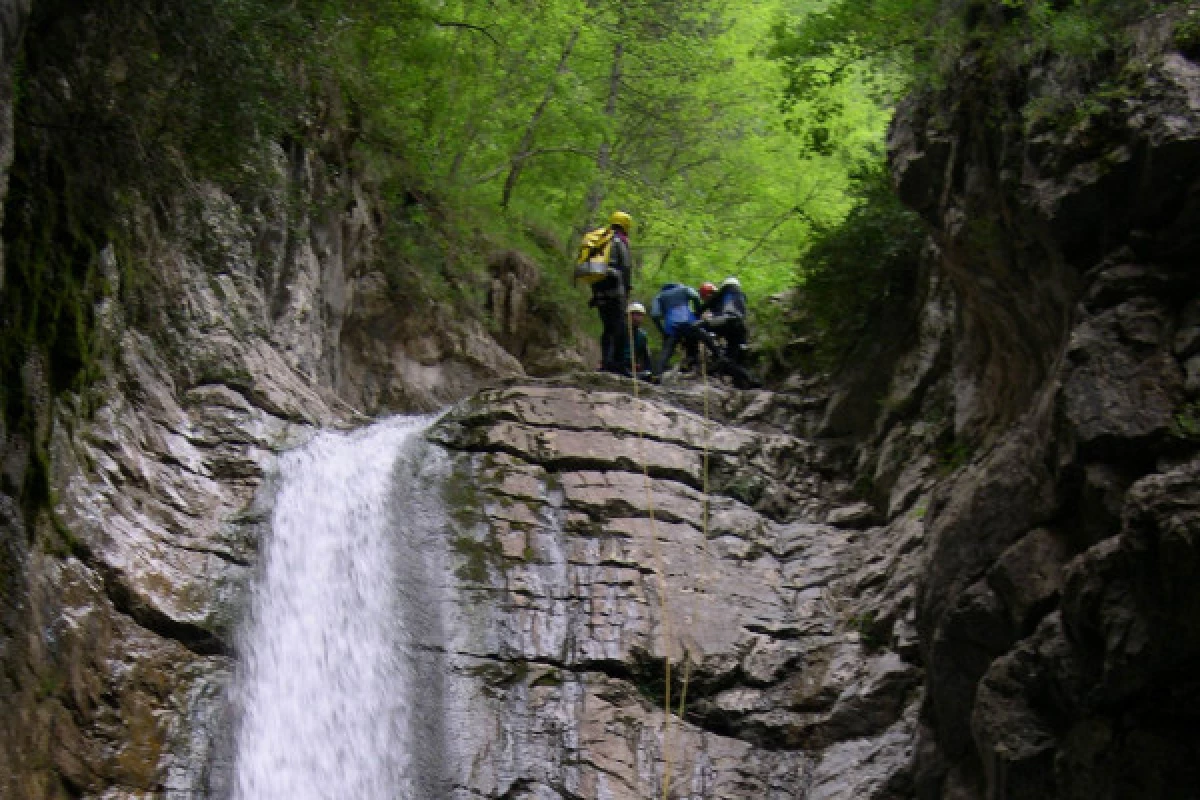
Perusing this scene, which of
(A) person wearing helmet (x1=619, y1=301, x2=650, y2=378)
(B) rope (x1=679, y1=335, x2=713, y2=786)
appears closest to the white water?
(B) rope (x1=679, y1=335, x2=713, y2=786)

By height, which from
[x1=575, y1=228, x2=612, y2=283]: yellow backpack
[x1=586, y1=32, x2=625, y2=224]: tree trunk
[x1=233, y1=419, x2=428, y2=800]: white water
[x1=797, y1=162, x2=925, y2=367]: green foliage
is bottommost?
[x1=233, y1=419, x2=428, y2=800]: white water

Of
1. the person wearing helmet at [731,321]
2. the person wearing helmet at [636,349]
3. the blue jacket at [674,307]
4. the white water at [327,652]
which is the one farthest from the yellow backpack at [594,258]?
the white water at [327,652]

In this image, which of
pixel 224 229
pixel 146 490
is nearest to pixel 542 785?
pixel 146 490

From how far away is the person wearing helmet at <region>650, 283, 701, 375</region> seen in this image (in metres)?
17.0

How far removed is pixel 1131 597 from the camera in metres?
6.88

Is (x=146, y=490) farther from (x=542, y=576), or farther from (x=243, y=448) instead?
(x=542, y=576)

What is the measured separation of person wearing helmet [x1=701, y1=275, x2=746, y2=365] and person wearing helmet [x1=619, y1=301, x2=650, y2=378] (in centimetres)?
90

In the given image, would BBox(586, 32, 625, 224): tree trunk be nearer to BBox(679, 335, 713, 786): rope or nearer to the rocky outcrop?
BBox(679, 335, 713, 786): rope

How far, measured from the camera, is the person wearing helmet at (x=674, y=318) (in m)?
17.0

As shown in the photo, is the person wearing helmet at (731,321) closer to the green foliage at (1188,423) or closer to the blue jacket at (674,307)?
the blue jacket at (674,307)

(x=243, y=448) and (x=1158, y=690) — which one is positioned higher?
(x=243, y=448)

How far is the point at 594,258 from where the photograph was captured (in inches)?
637

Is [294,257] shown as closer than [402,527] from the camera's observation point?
No

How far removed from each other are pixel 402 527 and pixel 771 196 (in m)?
13.7
